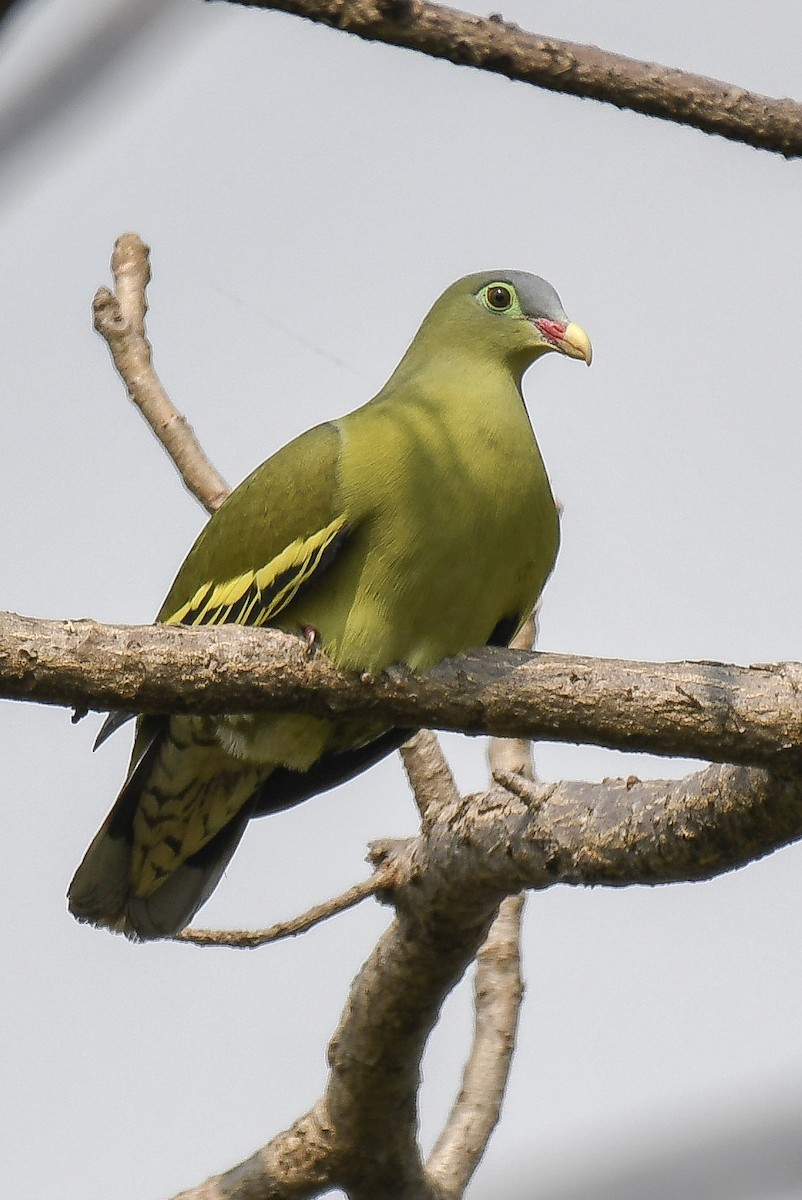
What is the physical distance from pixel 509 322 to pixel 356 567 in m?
1.10

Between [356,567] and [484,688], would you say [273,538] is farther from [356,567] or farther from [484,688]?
[484,688]

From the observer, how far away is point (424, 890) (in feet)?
10.6

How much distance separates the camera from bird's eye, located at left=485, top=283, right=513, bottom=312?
4.20 m

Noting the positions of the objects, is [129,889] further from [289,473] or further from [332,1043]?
[289,473]

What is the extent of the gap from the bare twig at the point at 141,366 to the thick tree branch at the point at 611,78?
6.81 feet

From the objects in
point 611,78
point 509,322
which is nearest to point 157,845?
point 509,322

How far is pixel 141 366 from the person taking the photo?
4711 mm

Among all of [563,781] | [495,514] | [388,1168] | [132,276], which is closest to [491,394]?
[495,514]

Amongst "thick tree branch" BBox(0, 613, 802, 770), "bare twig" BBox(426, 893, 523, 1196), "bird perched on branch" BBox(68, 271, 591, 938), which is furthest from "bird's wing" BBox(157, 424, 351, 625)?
"bare twig" BBox(426, 893, 523, 1196)

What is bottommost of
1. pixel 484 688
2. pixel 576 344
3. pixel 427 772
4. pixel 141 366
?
pixel 484 688

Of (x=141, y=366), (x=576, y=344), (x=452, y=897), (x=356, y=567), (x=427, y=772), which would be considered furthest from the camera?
(x=141, y=366)

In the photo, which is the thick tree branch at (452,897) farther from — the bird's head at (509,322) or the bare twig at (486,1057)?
the bird's head at (509,322)

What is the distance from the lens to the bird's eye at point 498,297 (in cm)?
Answer: 420

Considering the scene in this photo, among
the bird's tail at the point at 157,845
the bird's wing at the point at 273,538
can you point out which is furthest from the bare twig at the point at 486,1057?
the bird's tail at the point at 157,845
